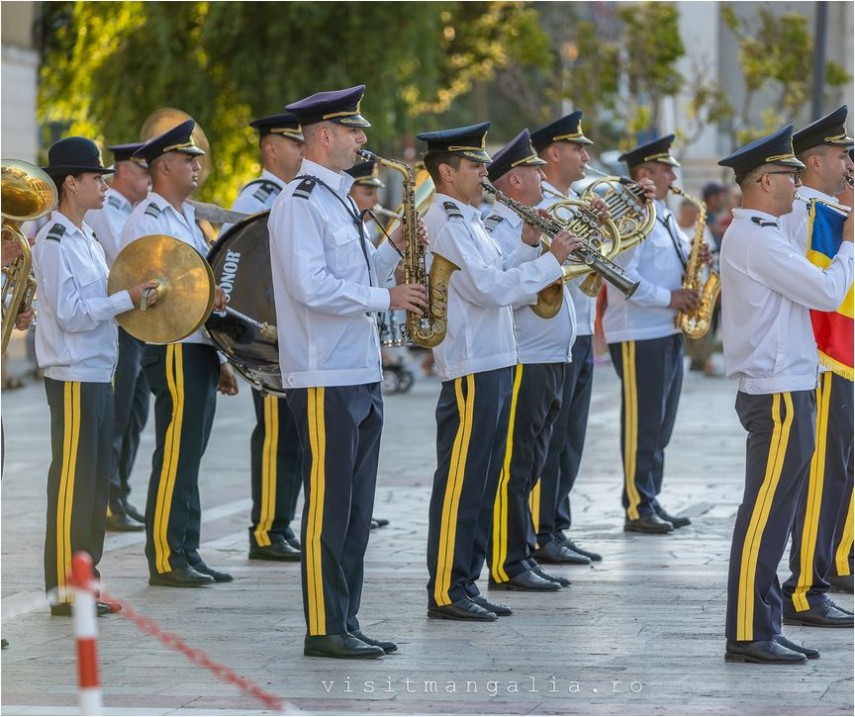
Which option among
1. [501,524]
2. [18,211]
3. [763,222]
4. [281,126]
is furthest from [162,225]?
[763,222]

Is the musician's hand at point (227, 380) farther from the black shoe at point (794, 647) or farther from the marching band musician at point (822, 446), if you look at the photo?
the black shoe at point (794, 647)

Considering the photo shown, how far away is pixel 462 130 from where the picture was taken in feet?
25.1

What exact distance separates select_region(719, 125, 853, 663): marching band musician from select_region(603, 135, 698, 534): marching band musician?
11.1ft

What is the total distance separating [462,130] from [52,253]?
1845 millimetres

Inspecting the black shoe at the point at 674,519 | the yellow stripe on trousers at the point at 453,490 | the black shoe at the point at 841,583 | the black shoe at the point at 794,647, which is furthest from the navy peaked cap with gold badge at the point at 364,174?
the black shoe at the point at 794,647

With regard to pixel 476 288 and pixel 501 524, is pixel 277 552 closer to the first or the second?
pixel 501 524

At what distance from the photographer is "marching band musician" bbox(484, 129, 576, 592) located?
27.5ft

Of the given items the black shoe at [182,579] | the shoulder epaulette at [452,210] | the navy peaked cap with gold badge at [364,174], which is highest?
the navy peaked cap with gold badge at [364,174]

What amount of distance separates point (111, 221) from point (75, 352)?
2.42 metres

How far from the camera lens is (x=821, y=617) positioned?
7422 mm

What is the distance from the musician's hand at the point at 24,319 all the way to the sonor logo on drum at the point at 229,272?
44.9 inches

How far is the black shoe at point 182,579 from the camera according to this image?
8508mm

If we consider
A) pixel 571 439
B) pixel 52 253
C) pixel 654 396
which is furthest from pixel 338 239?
pixel 654 396

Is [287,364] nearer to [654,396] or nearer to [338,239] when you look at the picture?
[338,239]
